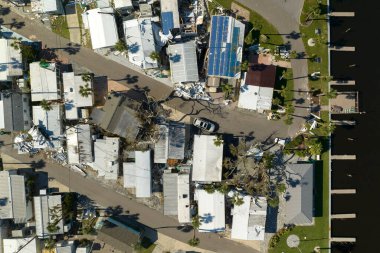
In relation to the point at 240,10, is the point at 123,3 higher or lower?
higher

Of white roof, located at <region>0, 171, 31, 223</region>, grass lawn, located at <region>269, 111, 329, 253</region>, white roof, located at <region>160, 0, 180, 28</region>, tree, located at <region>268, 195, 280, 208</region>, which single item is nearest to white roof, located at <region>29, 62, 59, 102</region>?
white roof, located at <region>0, 171, 31, 223</region>

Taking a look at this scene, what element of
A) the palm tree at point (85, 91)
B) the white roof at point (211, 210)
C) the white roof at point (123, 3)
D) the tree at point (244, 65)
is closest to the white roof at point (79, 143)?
the palm tree at point (85, 91)

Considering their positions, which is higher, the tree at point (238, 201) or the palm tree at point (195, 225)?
the tree at point (238, 201)

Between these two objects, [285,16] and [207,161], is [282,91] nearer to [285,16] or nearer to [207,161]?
[285,16]

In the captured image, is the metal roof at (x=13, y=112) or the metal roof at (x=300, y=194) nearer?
the metal roof at (x=13, y=112)

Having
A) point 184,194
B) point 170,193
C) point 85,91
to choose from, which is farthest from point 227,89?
point 85,91

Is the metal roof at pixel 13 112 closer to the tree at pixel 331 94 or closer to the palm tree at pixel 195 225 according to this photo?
the palm tree at pixel 195 225
